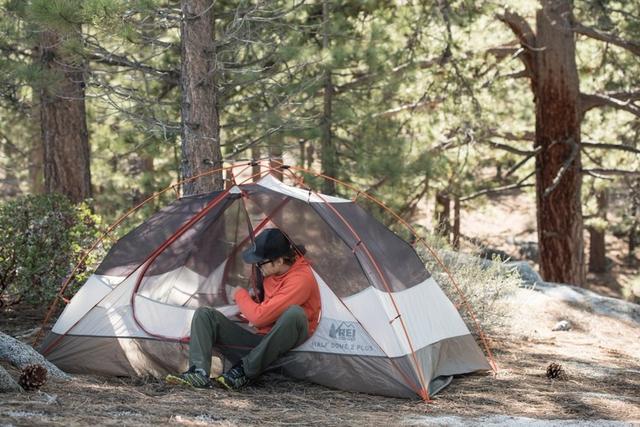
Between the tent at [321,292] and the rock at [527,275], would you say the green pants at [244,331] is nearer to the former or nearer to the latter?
the tent at [321,292]

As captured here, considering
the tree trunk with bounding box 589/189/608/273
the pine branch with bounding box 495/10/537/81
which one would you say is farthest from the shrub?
the tree trunk with bounding box 589/189/608/273

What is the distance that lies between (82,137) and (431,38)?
193 inches

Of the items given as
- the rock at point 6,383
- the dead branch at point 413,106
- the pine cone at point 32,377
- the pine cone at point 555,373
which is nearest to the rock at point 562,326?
the pine cone at point 555,373

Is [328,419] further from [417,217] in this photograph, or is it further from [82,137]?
[417,217]

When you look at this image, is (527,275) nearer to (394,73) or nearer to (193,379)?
(394,73)

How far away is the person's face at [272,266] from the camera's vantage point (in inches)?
224

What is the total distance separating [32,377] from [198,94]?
324 centimetres

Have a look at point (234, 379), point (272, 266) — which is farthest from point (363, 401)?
point (272, 266)

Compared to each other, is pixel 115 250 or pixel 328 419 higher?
pixel 115 250

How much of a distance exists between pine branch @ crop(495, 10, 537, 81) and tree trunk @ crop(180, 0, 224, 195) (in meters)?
5.19

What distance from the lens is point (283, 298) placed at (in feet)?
18.2

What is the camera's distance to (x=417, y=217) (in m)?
22.0

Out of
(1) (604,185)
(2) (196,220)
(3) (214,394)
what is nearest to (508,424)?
(3) (214,394)

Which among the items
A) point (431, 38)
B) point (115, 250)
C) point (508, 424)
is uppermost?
point (431, 38)
